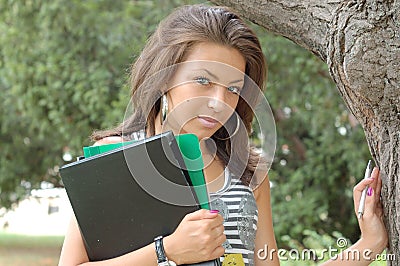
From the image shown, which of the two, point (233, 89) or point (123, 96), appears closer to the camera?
point (233, 89)

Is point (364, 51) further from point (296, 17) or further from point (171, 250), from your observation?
point (171, 250)

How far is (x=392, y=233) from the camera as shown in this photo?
1.91 m

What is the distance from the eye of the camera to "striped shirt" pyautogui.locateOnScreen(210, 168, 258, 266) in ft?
6.68

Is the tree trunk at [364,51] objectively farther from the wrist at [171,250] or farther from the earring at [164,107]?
the wrist at [171,250]

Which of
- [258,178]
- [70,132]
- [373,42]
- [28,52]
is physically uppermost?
[28,52]

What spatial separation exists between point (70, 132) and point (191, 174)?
4.68 m

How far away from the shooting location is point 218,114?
192 centimetres

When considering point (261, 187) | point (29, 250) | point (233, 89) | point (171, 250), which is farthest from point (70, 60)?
point (29, 250)

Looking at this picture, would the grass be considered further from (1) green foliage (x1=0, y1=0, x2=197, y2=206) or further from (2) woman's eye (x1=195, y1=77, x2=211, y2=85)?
(2) woman's eye (x1=195, y1=77, x2=211, y2=85)

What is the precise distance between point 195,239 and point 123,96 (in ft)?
12.5

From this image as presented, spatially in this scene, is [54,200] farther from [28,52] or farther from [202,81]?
[202,81]

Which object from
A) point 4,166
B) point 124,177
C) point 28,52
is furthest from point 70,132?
point 124,177

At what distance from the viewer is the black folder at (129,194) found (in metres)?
1.66

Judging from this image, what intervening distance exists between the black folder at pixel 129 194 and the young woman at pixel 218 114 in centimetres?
5
